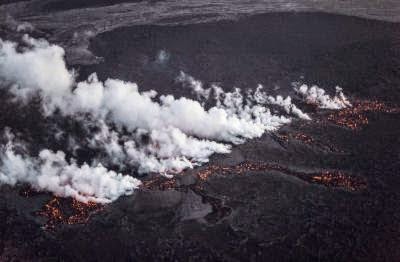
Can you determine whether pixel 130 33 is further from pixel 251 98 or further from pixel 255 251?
pixel 255 251

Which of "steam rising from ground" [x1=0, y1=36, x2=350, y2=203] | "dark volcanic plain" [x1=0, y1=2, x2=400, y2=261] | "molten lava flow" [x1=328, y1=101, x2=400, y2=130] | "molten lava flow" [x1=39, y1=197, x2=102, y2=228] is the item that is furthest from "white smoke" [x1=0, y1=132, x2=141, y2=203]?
"molten lava flow" [x1=328, y1=101, x2=400, y2=130]

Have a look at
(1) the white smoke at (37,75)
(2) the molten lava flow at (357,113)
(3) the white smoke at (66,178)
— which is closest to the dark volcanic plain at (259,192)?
(2) the molten lava flow at (357,113)

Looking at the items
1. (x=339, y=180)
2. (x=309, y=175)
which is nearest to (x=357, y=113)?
(x=339, y=180)

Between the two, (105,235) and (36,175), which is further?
(36,175)

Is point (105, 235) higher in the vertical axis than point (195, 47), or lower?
lower

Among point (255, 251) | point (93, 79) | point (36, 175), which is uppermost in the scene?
point (93, 79)

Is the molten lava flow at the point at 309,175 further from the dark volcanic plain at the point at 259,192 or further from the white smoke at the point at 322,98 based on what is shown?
the white smoke at the point at 322,98

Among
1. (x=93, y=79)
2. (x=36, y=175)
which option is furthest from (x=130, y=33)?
(x=36, y=175)
